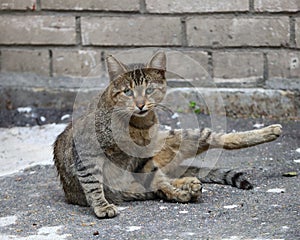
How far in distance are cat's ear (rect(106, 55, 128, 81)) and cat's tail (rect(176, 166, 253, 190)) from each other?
919 mm

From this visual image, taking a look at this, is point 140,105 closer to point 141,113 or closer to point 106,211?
point 141,113

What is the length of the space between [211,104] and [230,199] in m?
2.26

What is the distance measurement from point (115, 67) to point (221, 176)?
108 cm

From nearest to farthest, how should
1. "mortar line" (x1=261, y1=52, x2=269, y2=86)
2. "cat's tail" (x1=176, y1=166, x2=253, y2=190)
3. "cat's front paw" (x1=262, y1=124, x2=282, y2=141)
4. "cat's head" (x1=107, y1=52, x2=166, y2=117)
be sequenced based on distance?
1. "cat's head" (x1=107, y1=52, x2=166, y2=117)
2. "cat's tail" (x1=176, y1=166, x2=253, y2=190)
3. "cat's front paw" (x1=262, y1=124, x2=282, y2=141)
4. "mortar line" (x1=261, y1=52, x2=269, y2=86)

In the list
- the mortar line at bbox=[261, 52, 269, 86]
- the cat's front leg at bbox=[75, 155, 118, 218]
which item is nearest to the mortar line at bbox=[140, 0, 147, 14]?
the mortar line at bbox=[261, 52, 269, 86]

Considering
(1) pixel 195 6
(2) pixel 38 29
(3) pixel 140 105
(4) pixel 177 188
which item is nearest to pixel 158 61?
(3) pixel 140 105

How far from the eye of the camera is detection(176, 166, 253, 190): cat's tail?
4.64m

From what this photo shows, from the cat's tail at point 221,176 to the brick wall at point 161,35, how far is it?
177 centimetres

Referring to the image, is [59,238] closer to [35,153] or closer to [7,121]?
[35,153]

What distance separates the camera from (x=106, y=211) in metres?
4.20

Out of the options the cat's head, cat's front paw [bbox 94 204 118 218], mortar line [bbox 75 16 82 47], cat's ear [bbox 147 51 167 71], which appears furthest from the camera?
mortar line [bbox 75 16 82 47]

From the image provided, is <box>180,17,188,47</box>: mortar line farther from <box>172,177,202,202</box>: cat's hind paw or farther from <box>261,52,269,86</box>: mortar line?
<box>172,177,202,202</box>: cat's hind paw

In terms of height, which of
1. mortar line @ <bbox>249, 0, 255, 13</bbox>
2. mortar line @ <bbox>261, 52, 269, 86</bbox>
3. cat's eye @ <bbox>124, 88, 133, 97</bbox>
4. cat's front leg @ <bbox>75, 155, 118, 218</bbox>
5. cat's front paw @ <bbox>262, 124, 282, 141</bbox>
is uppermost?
mortar line @ <bbox>249, 0, 255, 13</bbox>

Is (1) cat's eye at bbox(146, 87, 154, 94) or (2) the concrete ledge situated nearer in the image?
(1) cat's eye at bbox(146, 87, 154, 94)
